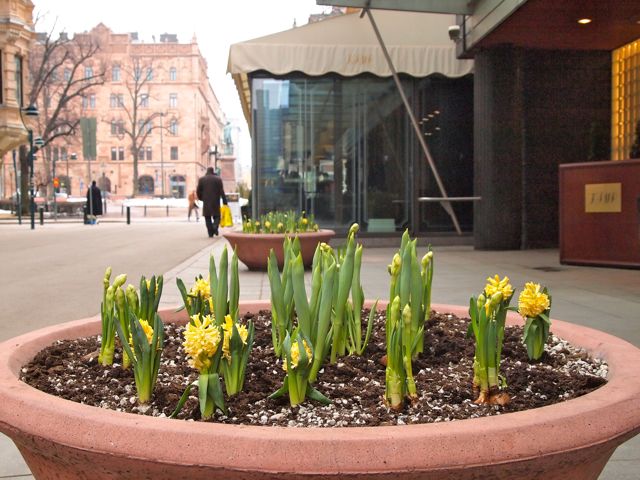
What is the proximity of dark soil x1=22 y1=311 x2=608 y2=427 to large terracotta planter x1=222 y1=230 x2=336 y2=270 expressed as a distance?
6052mm

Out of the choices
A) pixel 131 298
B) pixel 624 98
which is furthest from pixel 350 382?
pixel 624 98

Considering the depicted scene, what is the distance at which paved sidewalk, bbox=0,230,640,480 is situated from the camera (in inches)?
113

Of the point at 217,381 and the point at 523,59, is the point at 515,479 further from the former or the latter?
the point at 523,59

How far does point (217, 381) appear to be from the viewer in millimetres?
1756

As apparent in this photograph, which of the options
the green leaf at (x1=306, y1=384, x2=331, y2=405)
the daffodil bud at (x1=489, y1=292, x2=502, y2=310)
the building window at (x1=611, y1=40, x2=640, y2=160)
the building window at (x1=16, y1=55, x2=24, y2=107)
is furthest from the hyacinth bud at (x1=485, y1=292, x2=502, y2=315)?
the building window at (x1=16, y1=55, x2=24, y2=107)

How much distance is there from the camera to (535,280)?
26.3ft

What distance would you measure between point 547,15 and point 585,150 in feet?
9.72

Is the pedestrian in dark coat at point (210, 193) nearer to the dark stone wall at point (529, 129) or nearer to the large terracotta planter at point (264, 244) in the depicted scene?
the dark stone wall at point (529, 129)

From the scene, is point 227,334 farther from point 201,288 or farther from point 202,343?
point 201,288

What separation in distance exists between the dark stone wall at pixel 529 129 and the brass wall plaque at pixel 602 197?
275 centimetres

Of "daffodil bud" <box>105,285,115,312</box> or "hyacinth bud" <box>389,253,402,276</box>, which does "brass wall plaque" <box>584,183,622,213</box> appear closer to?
"hyacinth bud" <box>389,253,402,276</box>

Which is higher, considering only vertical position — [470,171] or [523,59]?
[523,59]

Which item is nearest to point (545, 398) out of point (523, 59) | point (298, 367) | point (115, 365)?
point (298, 367)

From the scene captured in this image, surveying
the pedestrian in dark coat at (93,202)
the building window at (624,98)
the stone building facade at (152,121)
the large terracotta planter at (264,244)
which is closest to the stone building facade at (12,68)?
the pedestrian in dark coat at (93,202)
